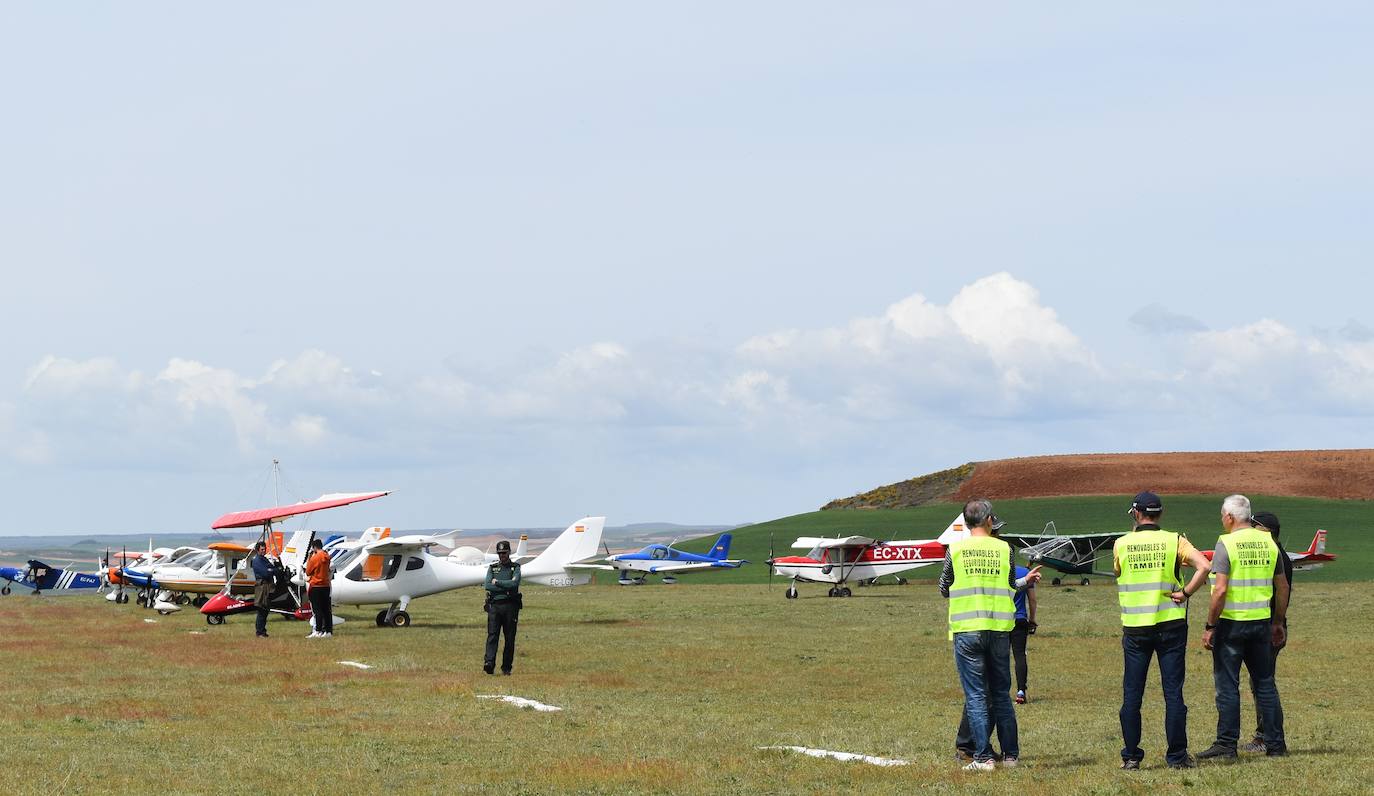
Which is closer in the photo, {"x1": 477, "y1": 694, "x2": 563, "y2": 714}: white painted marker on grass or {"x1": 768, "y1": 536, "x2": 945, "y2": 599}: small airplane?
{"x1": 477, "y1": 694, "x2": 563, "y2": 714}: white painted marker on grass

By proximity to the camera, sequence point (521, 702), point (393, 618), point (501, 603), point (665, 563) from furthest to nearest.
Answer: point (665, 563)
point (393, 618)
point (501, 603)
point (521, 702)

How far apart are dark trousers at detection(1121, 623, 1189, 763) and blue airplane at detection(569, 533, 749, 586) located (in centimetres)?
5640

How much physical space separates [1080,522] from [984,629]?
A: 67.3m

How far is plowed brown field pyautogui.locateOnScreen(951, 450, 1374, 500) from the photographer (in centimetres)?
8269

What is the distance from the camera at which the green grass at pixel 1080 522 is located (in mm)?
65312

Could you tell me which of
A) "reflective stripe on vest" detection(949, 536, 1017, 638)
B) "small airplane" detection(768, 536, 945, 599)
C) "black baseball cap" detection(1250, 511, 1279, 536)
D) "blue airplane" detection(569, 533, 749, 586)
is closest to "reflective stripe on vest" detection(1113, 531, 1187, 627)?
"reflective stripe on vest" detection(949, 536, 1017, 638)

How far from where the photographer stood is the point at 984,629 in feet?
33.6

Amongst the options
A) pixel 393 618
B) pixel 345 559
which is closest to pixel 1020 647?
pixel 393 618

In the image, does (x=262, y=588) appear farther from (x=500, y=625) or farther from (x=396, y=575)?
(x=500, y=625)

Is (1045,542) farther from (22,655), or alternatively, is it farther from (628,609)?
(22,655)

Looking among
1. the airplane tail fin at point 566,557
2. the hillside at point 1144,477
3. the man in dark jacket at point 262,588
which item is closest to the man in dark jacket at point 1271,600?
the man in dark jacket at point 262,588

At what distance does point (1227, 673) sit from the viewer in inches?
412

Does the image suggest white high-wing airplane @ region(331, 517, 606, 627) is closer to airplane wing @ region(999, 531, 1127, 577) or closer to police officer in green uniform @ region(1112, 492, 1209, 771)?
police officer in green uniform @ region(1112, 492, 1209, 771)

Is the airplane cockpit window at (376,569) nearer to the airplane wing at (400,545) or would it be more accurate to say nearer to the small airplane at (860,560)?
the airplane wing at (400,545)
